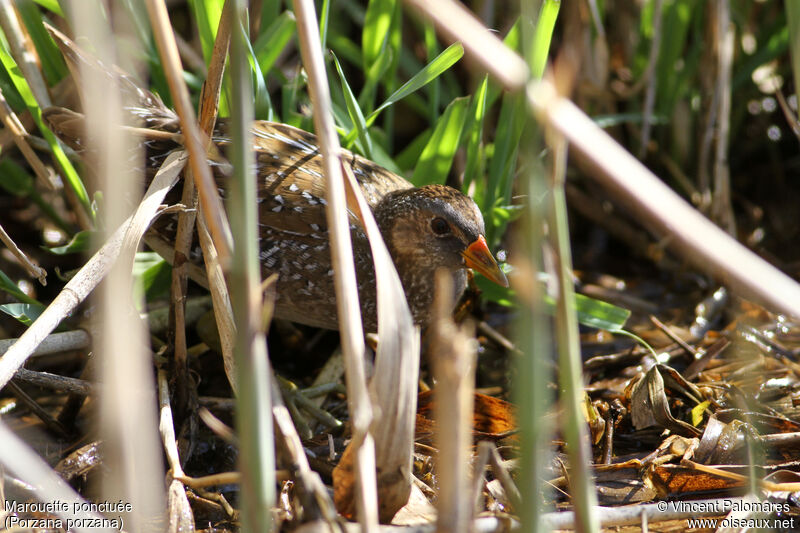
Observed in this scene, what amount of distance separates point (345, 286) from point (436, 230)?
1214mm

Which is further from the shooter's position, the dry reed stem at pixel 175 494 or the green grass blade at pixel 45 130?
the green grass blade at pixel 45 130

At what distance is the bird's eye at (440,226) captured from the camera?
281 cm

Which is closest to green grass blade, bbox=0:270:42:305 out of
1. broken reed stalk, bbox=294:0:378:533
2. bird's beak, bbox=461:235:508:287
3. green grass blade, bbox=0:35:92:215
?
green grass blade, bbox=0:35:92:215

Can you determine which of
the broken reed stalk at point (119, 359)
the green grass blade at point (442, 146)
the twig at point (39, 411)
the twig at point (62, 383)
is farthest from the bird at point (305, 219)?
the broken reed stalk at point (119, 359)

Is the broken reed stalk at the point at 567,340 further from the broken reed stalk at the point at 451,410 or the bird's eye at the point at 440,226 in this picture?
the bird's eye at the point at 440,226

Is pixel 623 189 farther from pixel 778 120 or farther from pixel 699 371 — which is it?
pixel 778 120

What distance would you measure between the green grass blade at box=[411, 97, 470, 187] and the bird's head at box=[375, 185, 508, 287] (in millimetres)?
181

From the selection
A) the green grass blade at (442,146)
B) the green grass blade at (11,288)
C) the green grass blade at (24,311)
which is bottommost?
the green grass blade at (24,311)

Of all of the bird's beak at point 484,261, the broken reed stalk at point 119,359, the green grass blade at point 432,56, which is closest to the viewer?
the broken reed stalk at point 119,359

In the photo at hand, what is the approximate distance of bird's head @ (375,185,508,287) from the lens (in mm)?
2736

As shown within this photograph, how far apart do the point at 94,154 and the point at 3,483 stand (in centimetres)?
118

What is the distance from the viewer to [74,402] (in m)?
2.65

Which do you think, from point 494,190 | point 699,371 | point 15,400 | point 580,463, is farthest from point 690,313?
point 15,400

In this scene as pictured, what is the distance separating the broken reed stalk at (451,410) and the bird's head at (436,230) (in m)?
1.32
